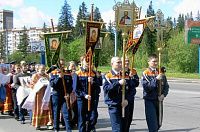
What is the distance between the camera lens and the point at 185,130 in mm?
7918

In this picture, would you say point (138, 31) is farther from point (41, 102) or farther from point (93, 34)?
point (41, 102)

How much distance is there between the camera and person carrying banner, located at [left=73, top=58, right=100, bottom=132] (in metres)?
7.04

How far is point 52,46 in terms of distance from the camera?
26.0 ft

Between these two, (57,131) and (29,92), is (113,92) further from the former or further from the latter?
Answer: (29,92)

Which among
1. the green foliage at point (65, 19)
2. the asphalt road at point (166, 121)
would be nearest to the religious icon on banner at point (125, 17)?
the asphalt road at point (166, 121)

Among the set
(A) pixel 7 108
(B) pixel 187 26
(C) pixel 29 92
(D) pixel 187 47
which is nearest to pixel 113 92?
(C) pixel 29 92

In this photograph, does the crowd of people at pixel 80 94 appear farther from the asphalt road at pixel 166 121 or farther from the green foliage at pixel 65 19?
the green foliage at pixel 65 19

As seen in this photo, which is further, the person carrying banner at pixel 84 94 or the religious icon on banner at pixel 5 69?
the religious icon on banner at pixel 5 69

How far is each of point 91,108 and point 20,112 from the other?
3.13 m

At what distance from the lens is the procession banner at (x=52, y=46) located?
786 centimetres

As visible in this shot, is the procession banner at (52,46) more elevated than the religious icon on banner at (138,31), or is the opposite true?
the religious icon on banner at (138,31)

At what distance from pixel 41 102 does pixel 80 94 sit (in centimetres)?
201

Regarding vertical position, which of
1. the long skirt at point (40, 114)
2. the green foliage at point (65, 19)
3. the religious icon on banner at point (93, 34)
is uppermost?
the green foliage at point (65, 19)

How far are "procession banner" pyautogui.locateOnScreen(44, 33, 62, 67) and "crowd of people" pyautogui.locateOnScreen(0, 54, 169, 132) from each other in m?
0.19
